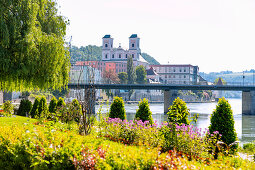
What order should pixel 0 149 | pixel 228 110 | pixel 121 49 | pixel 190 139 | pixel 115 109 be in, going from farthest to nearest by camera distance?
pixel 121 49, pixel 115 109, pixel 228 110, pixel 190 139, pixel 0 149

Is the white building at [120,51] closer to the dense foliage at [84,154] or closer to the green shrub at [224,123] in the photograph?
the green shrub at [224,123]

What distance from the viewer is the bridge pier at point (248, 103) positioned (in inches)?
3196

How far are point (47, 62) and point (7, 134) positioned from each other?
13663 millimetres

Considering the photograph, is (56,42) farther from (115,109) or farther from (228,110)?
(228,110)

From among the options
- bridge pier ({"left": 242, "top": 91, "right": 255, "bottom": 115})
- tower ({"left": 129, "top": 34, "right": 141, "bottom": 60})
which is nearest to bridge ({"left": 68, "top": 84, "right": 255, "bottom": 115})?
bridge pier ({"left": 242, "top": 91, "right": 255, "bottom": 115})

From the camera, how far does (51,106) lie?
3028 centimetres

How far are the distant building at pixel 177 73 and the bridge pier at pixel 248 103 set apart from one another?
97806 millimetres

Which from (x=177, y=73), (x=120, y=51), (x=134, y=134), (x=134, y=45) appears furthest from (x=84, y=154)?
(x=120, y=51)

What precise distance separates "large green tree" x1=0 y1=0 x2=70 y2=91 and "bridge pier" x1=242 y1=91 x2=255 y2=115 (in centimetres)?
6694

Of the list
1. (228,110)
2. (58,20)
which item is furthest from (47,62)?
(228,110)

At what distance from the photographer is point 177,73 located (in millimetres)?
187750

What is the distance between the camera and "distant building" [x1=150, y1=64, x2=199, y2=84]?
186 meters

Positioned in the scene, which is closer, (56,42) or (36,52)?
(36,52)

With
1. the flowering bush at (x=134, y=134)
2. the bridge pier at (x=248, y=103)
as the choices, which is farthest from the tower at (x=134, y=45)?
the flowering bush at (x=134, y=134)
